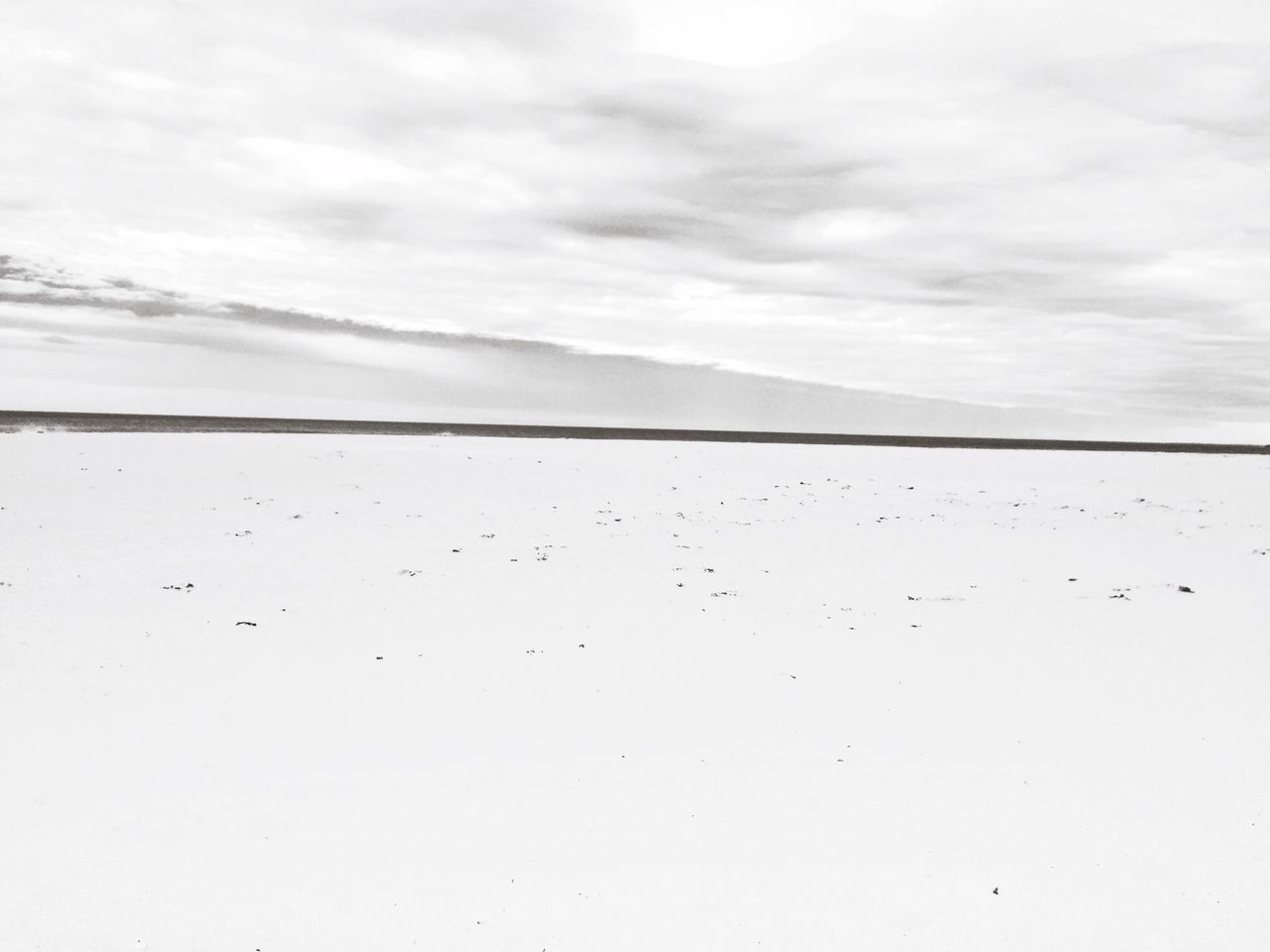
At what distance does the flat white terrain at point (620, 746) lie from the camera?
15.1ft

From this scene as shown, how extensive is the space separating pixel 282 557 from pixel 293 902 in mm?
9137

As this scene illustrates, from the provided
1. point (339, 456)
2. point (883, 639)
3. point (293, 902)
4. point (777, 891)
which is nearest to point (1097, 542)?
point (883, 639)

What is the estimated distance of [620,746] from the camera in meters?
6.59

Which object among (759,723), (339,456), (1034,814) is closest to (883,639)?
(759,723)

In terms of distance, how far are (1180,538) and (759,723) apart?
13462mm

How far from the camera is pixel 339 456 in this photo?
29.7 metres

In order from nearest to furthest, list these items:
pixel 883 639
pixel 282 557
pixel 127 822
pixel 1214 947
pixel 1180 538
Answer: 1. pixel 1214 947
2. pixel 127 822
3. pixel 883 639
4. pixel 282 557
5. pixel 1180 538

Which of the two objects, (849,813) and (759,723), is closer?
(849,813)

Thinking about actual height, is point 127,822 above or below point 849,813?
below

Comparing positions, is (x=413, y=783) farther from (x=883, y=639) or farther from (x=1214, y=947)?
(x=883, y=639)

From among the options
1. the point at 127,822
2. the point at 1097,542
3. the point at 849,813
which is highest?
the point at 1097,542

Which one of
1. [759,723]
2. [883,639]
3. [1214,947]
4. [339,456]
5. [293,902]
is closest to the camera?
[1214,947]

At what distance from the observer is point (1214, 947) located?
4320 millimetres

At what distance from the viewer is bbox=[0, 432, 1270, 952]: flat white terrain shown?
4.60 meters
